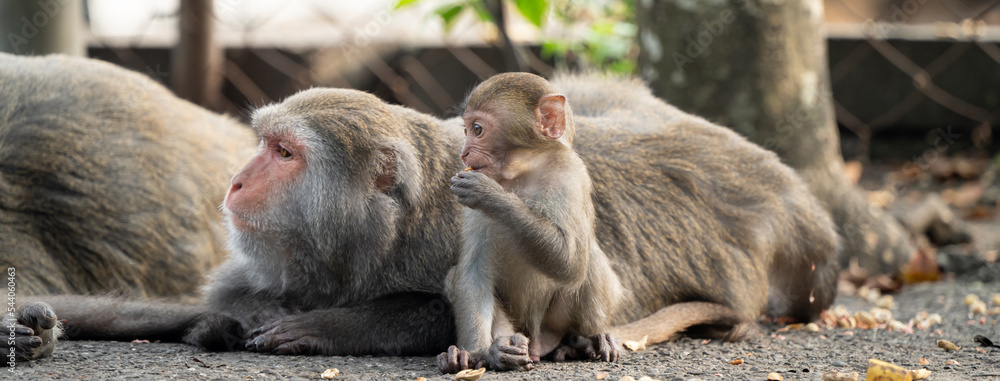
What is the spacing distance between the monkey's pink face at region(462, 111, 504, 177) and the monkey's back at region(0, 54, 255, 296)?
6.10 ft

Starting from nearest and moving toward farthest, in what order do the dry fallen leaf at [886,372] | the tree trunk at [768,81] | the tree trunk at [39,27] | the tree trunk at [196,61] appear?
1. the dry fallen leaf at [886,372]
2. the tree trunk at [39,27]
3. the tree trunk at [768,81]
4. the tree trunk at [196,61]

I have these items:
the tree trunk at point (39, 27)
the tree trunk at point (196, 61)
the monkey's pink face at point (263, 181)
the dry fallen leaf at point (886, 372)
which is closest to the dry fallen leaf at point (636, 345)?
the dry fallen leaf at point (886, 372)

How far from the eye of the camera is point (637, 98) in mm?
4859

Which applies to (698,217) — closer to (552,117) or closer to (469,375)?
(552,117)

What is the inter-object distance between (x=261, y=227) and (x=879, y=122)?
5882 millimetres

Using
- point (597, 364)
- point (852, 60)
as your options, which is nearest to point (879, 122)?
point (852, 60)

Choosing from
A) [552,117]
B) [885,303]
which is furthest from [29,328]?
[885,303]

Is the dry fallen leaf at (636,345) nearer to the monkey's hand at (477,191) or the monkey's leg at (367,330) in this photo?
the monkey's leg at (367,330)

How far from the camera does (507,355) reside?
3197 millimetres

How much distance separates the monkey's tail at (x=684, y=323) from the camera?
3861 millimetres

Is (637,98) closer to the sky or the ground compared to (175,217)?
closer to the sky

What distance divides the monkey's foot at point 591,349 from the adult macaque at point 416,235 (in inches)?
10.1

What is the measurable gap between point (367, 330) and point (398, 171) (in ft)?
1.88

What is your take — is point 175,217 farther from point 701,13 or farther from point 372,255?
point 701,13
